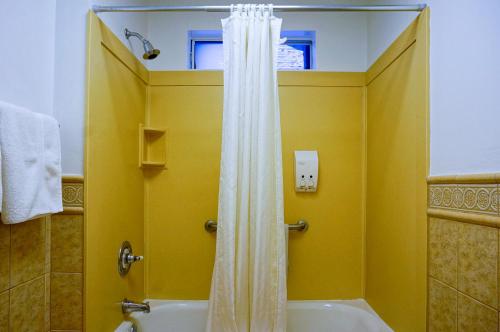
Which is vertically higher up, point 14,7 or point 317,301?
point 14,7

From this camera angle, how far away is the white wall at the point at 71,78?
3.82 ft

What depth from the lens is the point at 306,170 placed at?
67.9 inches

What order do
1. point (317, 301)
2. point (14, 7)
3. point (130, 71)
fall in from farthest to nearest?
point (317, 301) → point (130, 71) → point (14, 7)

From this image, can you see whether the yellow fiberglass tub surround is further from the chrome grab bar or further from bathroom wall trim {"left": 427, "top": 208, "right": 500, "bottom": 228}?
bathroom wall trim {"left": 427, "top": 208, "right": 500, "bottom": 228}

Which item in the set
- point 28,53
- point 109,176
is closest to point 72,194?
point 109,176

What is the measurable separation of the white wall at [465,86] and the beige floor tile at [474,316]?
0.41 metres

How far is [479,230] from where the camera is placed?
840 millimetres

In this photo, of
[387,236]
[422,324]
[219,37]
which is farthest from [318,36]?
[422,324]

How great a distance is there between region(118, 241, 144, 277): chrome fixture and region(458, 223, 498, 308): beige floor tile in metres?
1.39

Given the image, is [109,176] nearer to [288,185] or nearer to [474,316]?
[288,185]

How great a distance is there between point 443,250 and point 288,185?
0.92 metres

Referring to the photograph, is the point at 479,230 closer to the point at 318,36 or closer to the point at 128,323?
the point at 318,36

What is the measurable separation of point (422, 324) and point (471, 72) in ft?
3.21

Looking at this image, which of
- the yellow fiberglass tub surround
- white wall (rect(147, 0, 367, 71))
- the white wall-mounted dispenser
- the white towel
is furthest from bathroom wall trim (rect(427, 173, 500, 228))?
the white towel
